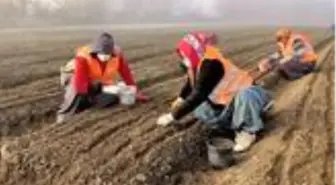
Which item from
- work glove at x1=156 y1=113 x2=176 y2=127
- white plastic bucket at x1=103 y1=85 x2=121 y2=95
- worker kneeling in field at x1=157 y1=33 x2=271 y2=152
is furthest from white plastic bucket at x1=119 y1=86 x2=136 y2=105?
worker kneeling in field at x1=157 y1=33 x2=271 y2=152

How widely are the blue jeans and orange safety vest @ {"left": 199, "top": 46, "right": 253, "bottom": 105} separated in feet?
0.27

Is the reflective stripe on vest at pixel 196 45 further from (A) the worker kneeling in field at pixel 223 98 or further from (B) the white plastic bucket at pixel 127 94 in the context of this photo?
(B) the white plastic bucket at pixel 127 94

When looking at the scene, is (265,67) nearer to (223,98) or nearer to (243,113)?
(223,98)

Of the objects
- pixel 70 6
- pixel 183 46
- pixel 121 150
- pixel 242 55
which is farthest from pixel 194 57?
pixel 70 6

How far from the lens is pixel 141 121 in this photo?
10.3 m

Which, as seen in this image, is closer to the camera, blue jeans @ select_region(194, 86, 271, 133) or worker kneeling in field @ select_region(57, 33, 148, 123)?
blue jeans @ select_region(194, 86, 271, 133)

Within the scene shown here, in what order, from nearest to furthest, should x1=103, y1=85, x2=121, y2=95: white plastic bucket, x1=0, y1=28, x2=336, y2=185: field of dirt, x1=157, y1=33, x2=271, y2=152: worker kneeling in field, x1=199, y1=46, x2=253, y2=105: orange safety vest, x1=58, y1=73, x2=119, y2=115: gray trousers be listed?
1. x1=0, y1=28, x2=336, y2=185: field of dirt
2. x1=157, y1=33, x2=271, y2=152: worker kneeling in field
3. x1=199, y1=46, x2=253, y2=105: orange safety vest
4. x1=58, y1=73, x2=119, y2=115: gray trousers
5. x1=103, y1=85, x2=121, y2=95: white plastic bucket

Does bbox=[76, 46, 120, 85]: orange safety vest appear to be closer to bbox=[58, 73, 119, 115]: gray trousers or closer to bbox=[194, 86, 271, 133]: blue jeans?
bbox=[58, 73, 119, 115]: gray trousers

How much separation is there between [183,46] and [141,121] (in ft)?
4.85

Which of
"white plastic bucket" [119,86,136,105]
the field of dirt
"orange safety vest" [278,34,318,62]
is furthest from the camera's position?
"orange safety vest" [278,34,318,62]

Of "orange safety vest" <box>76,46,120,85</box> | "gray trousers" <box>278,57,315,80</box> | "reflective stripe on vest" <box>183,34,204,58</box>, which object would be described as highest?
"reflective stripe on vest" <box>183,34,204,58</box>

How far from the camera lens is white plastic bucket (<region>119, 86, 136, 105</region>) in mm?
11336

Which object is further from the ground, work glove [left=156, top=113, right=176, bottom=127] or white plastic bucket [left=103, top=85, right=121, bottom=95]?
white plastic bucket [left=103, top=85, right=121, bottom=95]

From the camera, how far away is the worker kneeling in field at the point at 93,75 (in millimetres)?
10875
